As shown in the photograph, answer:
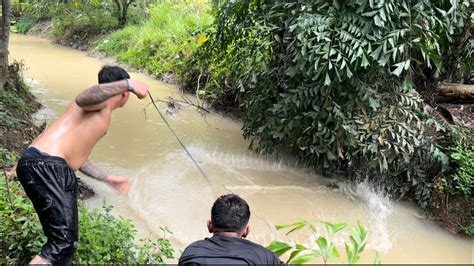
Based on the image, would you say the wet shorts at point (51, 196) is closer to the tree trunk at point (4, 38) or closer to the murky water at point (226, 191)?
the murky water at point (226, 191)

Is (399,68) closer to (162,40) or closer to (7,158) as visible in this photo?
(7,158)

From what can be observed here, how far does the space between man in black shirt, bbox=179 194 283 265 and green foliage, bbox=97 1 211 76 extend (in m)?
8.48

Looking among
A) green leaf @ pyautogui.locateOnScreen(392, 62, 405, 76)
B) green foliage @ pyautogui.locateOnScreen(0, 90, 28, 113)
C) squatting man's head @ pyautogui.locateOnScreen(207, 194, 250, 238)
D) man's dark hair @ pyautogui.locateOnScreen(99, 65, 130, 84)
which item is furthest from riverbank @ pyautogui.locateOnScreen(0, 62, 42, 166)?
green leaf @ pyautogui.locateOnScreen(392, 62, 405, 76)

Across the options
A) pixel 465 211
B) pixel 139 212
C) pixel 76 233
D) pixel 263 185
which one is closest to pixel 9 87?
pixel 139 212

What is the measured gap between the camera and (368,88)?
5.13 meters

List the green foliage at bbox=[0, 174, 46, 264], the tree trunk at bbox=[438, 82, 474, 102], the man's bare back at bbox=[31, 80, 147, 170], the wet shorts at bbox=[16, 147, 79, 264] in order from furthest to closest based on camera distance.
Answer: the tree trunk at bbox=[438, 82, 474, 102] < the green foliage at bbox=[0, 174, 46, 264] < the man's bare back at bbox=[31, 80, 147, 170] < the wet shorts at bbox=[16, 147, 79, 264]

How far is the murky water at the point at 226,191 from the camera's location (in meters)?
4.81

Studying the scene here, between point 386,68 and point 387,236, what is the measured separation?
182 cm

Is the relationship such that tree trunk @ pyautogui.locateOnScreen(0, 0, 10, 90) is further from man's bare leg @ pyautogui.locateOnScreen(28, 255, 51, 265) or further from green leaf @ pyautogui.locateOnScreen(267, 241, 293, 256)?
green leaf @ pyautogui.locateOnScreen(267, 241, 293, 256)

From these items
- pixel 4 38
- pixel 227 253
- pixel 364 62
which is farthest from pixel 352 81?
pixel 4 38

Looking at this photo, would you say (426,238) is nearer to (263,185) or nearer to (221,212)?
(263,185)

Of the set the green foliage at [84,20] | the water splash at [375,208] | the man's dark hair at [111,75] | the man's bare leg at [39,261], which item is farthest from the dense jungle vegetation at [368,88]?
the green foliage at [84,20]

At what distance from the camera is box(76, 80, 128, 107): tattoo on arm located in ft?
9.09

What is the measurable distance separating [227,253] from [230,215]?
0.22 meters
